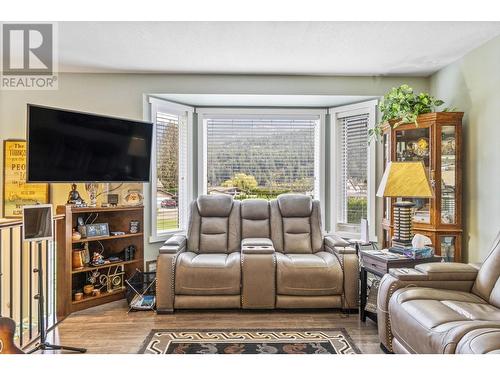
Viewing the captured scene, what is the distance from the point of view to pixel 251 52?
337 centimetres

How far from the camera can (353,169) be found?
443 centimetres

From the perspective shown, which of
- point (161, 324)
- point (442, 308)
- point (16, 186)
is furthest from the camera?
Result: point (16, 186)

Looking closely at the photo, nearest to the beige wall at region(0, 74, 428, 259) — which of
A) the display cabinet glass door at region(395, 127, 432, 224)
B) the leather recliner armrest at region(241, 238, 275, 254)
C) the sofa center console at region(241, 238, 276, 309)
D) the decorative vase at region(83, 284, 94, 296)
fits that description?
the decorative vase at region(83, 284, 94, 296)

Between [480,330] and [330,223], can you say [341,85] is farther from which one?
[480,330]

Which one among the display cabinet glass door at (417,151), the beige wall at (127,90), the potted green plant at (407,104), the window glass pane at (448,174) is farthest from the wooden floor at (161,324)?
the potted green plant at (407,104)

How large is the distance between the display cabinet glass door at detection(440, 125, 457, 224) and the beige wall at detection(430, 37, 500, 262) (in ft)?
0.56

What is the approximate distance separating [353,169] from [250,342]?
269cm

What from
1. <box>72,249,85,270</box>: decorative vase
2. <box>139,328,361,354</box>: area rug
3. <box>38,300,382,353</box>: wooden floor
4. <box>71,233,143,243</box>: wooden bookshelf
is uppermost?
<box>71,233,143,243</box>: wooden bookshelf

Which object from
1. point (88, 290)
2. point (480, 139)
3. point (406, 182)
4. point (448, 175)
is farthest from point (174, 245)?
point (480, 139)

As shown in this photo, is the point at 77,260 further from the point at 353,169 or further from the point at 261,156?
the point at 353,169

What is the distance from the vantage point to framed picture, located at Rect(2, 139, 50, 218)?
3.93 meters

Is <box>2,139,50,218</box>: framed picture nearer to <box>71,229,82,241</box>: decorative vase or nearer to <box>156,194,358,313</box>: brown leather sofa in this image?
<box>71,229,82,241</box>: decorative vase
